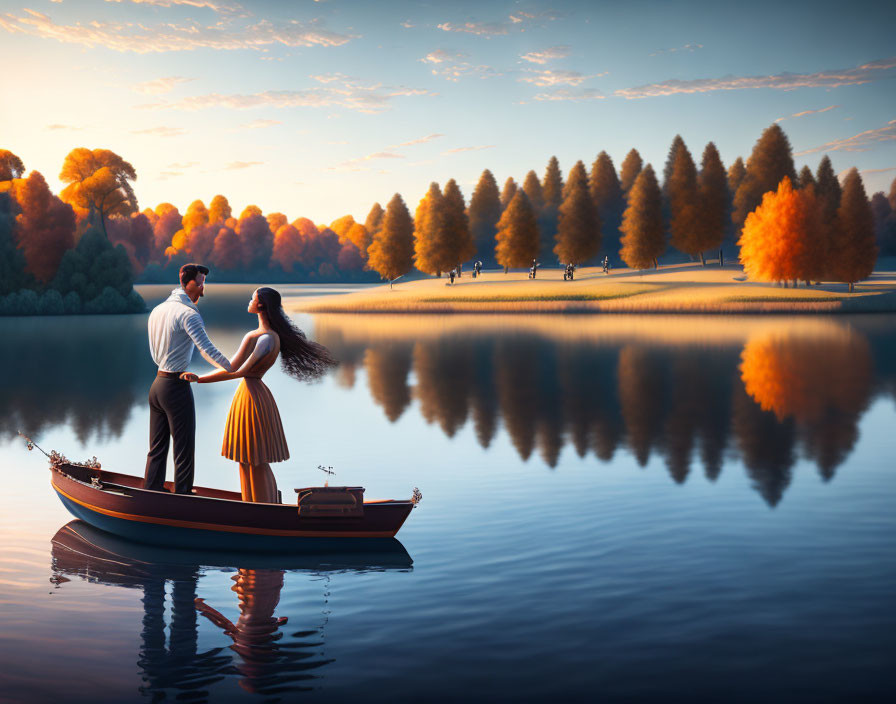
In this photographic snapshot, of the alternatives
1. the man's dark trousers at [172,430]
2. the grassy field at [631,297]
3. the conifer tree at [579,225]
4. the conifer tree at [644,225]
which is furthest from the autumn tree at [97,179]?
the man's dark trousers at [172,430]

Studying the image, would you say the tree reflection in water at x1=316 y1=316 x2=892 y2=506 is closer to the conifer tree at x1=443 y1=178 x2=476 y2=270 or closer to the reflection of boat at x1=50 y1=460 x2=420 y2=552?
the reflection of boat at x1=50 y1=460 x2=420 y2=552

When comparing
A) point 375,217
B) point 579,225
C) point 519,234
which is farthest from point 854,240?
point 375,217

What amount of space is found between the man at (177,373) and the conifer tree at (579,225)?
307 feet

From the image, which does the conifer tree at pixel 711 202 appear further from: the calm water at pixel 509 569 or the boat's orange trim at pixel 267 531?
the boat's orange trim at pixel 267 531

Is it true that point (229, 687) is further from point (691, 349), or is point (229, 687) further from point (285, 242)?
point (285, 242)

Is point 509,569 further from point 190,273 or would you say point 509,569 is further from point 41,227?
point 41,227

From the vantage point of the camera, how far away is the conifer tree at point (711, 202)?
98.7m

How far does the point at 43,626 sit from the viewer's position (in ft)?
25.1

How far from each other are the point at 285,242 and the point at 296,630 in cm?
17387

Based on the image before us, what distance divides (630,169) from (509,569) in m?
116

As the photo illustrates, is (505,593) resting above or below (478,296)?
below

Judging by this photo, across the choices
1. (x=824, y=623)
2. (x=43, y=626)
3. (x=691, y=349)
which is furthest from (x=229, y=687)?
(x=691, y=349)

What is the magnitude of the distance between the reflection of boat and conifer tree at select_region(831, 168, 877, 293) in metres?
75.7

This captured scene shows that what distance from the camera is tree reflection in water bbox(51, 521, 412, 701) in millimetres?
6539
